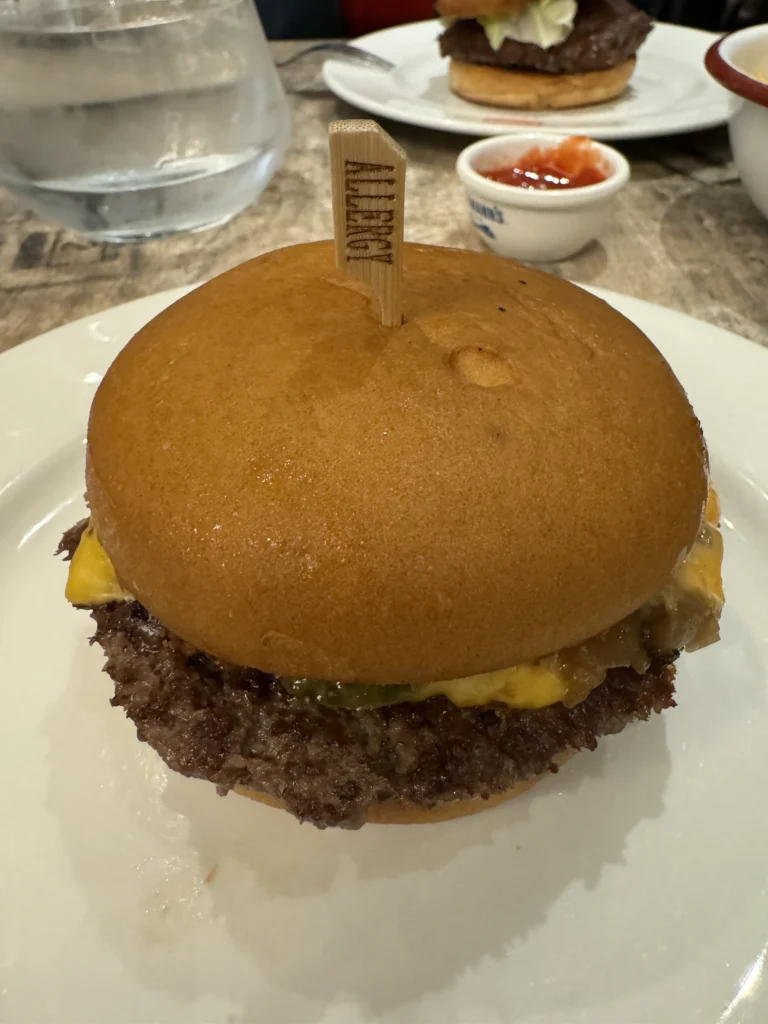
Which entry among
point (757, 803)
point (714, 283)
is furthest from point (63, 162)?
point (757, 803)

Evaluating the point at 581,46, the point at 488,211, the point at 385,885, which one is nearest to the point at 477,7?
the point at 581,46

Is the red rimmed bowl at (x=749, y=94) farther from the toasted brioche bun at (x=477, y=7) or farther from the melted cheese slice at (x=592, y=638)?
the melted cheese slice at (x=592, y=638)

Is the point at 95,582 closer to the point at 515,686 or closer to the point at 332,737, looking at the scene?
the point at 332,737

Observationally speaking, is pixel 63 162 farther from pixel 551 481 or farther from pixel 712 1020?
pixel 712 1020

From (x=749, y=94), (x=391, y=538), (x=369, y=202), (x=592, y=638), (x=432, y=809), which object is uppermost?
(x=369, y=202)

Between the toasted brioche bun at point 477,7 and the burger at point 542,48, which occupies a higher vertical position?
the toasted brioche bun at point 477,7

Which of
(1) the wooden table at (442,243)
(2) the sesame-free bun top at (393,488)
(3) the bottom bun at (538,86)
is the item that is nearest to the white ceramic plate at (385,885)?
(2) the sesame-free bun top at (393,488)

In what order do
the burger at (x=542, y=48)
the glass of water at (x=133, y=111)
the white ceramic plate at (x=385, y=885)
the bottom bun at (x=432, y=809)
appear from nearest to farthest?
1. the white ceramic plate at (x=385, y=885)
2. the bottom bun at (x=432, y=809)
3. the glass of water at (x=133, y=111)
4. the burger at (x=542, y=48)
